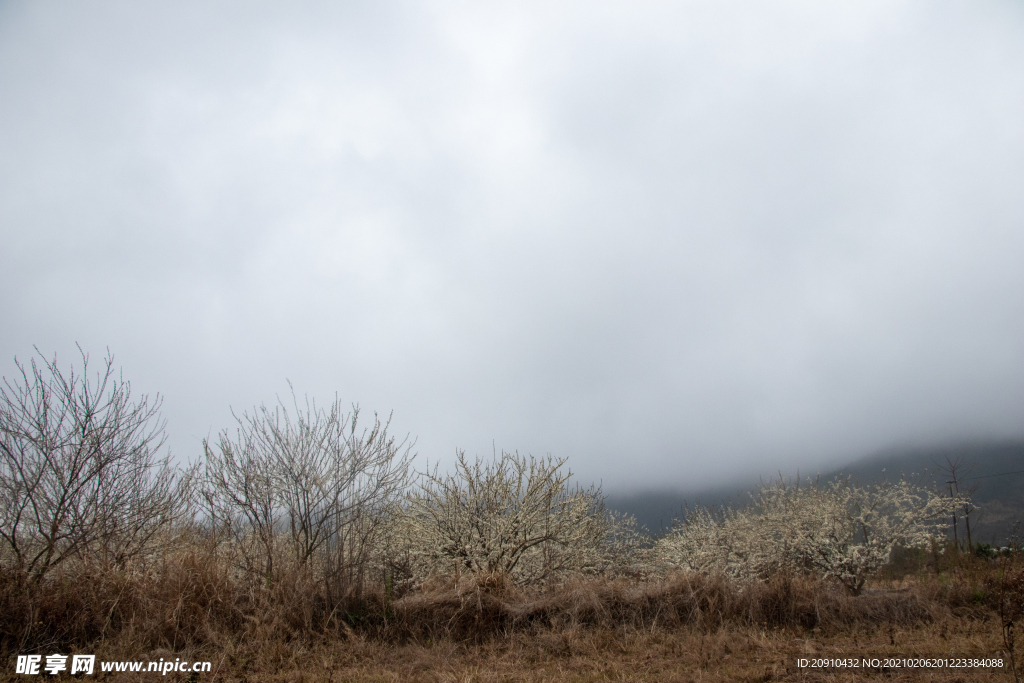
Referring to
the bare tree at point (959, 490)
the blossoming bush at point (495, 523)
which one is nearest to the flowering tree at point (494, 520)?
the blossoming bush at point (495, 523)

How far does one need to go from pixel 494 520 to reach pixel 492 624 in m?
2.86

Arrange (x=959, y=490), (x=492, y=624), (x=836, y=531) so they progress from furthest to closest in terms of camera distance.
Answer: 1. (x=959, y=490)
2. (x=836, y=531)
3. (x=492, y=624)

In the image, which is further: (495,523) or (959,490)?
(959,490)

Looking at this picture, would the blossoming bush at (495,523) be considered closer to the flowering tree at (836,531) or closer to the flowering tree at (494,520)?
the flowering tree at (494,520)

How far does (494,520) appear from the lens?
526 inches

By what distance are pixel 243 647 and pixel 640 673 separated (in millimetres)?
7201

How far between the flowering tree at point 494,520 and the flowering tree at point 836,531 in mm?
6693

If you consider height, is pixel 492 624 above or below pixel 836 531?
below

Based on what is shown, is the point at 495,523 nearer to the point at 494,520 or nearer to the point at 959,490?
the point at 494,520

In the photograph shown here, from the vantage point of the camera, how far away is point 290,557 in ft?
40.3

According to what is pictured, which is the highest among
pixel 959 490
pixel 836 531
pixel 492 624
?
pixel 959 490

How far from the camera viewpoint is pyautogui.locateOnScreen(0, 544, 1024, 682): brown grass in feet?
28.2

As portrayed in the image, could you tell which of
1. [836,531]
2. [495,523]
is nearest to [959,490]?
[836,531]

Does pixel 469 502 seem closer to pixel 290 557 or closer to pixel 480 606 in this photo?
pixel 480 606
